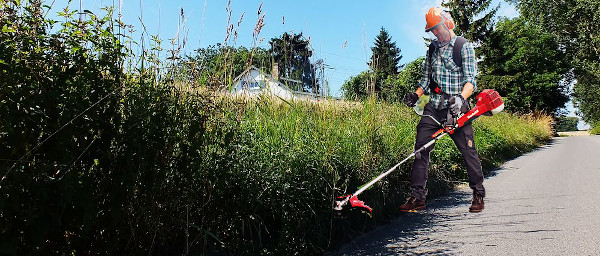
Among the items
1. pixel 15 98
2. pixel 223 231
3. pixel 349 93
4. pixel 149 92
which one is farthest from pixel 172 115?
pixel 349 93

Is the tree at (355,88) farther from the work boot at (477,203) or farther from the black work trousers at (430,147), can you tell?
the work boot at (477,203)

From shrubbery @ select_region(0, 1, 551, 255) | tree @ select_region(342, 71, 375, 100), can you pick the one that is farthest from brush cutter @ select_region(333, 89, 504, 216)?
tree @ select_region(342, 71, 375, 100)

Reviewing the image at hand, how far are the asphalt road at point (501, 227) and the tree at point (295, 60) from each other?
208 centimetres

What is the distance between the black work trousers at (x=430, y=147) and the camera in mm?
2574

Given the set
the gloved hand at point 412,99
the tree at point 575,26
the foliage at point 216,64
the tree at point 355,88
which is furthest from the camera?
the tree at point 575,26

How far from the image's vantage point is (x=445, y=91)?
2.66 metres

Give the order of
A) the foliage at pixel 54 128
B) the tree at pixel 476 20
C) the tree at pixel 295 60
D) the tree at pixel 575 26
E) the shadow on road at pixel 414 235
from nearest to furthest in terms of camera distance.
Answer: the foliage at pixel 54 128 → the shadow on road at pixel 414 235 → the tree at pixel 295 60 → the tree at pixel 476 20 → the tree at pixel 575 26

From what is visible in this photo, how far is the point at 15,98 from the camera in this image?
204 centimetres

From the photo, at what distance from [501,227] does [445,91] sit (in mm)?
3011

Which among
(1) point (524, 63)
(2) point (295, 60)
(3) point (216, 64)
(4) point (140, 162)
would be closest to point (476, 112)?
(4) point (140, 162)

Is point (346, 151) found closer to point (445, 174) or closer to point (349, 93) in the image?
point (349, 93)

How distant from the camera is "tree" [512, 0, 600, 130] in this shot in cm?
3612

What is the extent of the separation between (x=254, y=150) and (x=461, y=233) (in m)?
2.69

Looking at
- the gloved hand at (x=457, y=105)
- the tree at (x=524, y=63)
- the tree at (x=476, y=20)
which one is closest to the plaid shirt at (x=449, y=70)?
the gloved hand at (x=457, y=105)
